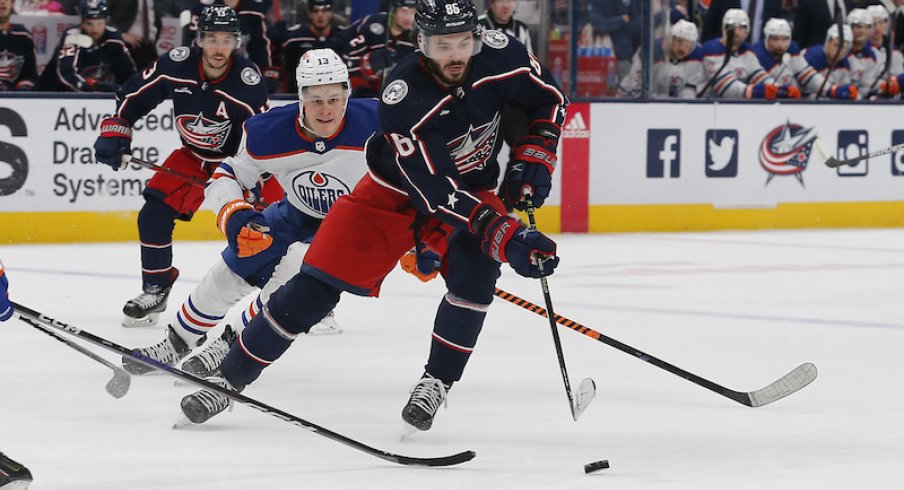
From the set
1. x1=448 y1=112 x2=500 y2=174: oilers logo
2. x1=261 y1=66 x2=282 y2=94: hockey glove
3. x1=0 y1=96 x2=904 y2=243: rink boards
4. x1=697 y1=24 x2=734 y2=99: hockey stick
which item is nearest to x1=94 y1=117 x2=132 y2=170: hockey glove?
x1=448 y1=112 x2=500 y2=174: oilers logo

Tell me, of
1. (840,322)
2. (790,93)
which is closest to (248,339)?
(840,322)

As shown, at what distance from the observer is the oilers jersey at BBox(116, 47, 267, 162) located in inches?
196

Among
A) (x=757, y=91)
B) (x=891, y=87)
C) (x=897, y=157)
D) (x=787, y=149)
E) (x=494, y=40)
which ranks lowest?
(x=897, y=157)

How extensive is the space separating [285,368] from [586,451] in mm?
1369

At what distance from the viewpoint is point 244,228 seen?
3.63 meters

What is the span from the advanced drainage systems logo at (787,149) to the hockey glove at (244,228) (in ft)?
19.8

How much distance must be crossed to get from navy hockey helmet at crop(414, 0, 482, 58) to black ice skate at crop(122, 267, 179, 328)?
2228mm

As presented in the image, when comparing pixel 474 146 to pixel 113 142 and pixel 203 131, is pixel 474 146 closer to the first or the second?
pixel 203 131

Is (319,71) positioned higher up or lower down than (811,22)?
higher up

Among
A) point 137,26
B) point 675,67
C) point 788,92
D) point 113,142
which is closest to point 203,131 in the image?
point 113,142

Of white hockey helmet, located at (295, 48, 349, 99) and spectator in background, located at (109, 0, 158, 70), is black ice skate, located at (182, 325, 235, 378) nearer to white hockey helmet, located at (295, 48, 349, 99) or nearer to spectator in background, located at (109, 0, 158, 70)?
white hockey helmet, located at (295, 48, 349, 99)

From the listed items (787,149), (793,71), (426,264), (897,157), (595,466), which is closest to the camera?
(595,466)

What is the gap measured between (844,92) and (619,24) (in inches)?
69.0

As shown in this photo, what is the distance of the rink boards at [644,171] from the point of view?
776 cm
